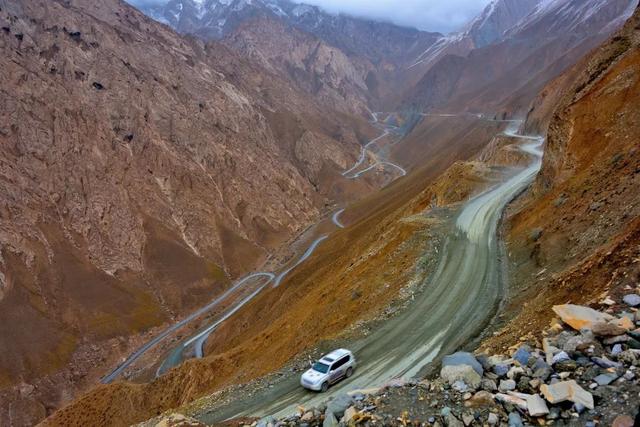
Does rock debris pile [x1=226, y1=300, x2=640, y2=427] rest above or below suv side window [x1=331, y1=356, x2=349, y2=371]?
above

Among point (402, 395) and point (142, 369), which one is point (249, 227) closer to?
point (142, 369)

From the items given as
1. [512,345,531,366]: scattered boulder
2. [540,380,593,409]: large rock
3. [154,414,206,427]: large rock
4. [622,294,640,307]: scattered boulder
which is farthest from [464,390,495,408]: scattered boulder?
[154,414,206,427]: large rock

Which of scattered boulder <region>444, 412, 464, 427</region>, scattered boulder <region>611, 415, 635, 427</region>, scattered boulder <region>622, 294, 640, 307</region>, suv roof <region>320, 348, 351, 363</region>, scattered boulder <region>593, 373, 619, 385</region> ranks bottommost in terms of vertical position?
suv roof <region>320, 348, 351, 363</region>

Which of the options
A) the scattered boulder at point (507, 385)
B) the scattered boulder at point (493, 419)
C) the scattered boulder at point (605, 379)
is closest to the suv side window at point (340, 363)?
the scattered boulder at point (507, 385)

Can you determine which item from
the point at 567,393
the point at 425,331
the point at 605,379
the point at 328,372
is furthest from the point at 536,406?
the point at 425,331

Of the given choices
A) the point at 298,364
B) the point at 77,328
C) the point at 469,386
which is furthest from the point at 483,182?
the point at 77,328

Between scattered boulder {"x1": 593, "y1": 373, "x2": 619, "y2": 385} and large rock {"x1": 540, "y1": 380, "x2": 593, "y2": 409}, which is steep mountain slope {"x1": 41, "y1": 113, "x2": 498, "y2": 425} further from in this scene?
scattered boulder {"x1": 593, "y1": 373, "x2": 619, "y2": 385}

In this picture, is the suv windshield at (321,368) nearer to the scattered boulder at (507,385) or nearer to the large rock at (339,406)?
the large rock at (339,406)
